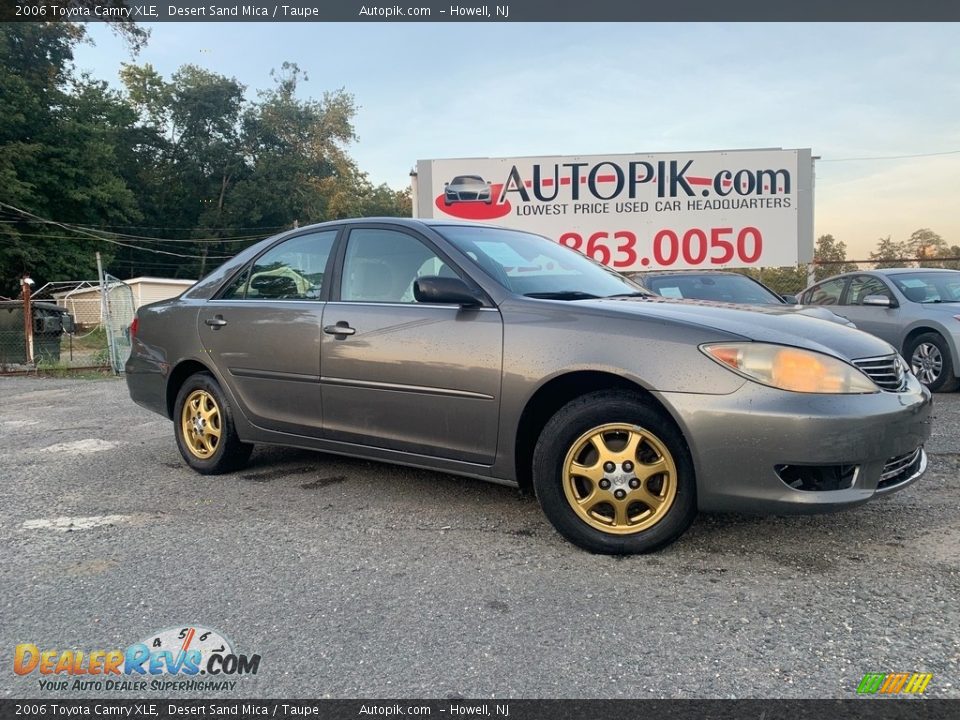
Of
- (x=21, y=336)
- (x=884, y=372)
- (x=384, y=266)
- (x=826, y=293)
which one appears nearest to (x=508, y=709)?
(x=884, y=372)

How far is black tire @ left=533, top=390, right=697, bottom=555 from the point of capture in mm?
2979

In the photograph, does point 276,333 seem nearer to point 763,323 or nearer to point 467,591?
point 467,591

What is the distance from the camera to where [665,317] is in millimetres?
3088

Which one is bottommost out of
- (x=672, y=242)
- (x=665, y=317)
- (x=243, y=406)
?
(x=243, y=406)

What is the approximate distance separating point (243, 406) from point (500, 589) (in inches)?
90.2

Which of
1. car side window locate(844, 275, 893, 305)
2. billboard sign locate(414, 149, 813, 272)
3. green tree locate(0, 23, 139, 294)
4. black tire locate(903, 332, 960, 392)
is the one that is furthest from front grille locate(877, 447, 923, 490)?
green tree locate(0, 23, 139, 294)

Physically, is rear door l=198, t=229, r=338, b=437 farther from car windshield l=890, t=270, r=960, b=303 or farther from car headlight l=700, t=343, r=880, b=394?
car windshield l=890, t=270, r=960, b=303

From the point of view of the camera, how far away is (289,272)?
4.44 m

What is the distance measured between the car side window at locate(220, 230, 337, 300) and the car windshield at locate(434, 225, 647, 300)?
815mm

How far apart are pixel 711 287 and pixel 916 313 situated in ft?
7.35

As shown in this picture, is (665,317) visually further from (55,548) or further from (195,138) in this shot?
(195,138)

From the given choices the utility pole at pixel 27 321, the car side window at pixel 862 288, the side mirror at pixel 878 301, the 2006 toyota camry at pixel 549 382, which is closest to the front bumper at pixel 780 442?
the 2006 toyota camry at pixel 549 382

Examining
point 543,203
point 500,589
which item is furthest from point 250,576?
point 543,203

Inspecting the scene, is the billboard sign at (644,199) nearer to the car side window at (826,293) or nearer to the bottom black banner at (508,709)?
the car side window at (826,293)
